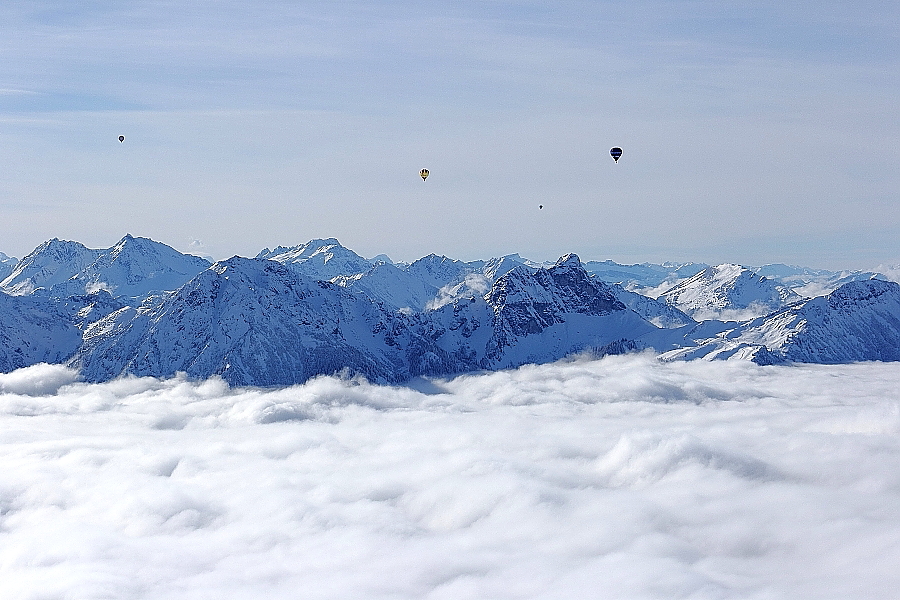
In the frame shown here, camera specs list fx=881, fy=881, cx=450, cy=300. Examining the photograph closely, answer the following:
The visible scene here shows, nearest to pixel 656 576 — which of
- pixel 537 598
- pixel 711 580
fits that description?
pixel 711 580

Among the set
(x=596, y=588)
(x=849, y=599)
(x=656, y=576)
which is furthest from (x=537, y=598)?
(x=849, y=599)

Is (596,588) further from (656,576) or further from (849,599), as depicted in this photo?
(849,599)

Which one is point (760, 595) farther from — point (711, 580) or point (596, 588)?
point (596, 588)

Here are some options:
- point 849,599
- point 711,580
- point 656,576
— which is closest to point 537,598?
point 656,576

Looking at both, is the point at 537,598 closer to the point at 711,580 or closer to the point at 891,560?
the point at 711,580

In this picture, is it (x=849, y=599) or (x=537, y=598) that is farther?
(x=537, y=598)

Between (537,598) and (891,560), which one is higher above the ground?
(891,560)
